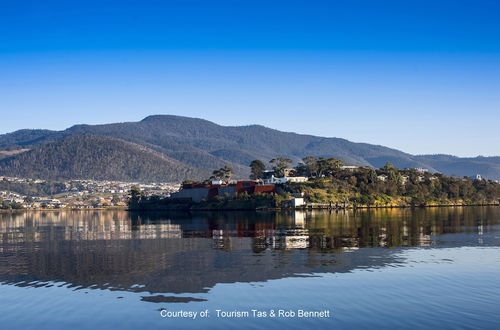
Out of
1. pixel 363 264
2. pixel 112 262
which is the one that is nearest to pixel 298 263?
pixel 363 264

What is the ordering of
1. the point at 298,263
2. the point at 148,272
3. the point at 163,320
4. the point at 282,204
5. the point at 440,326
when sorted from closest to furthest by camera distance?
the point at 440,326 < the point at 163,320 < the point at 148,272 < the point at 298,263 < the point at 282,204

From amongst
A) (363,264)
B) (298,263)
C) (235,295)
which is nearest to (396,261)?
(363,264)

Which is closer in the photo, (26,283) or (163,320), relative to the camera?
(163,320)

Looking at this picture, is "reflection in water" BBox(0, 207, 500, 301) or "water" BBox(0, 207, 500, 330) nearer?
"water" BBox(0, 207, 500, 330)

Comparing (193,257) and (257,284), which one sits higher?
(193,257)

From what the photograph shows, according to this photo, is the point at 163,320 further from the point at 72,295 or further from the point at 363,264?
the point at 363,264

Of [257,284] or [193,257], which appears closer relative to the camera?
[257,284]

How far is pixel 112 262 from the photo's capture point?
54219 millimetres

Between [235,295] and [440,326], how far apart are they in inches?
540

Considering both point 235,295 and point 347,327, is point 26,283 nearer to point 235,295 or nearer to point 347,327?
point 235,295

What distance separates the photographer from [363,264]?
49.7 m

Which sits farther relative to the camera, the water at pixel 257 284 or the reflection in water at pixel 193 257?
the reflection in water at pixel 193 257

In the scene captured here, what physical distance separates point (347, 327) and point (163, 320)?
10.4 meters

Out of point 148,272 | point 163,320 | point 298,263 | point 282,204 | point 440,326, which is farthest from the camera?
point 282,204
